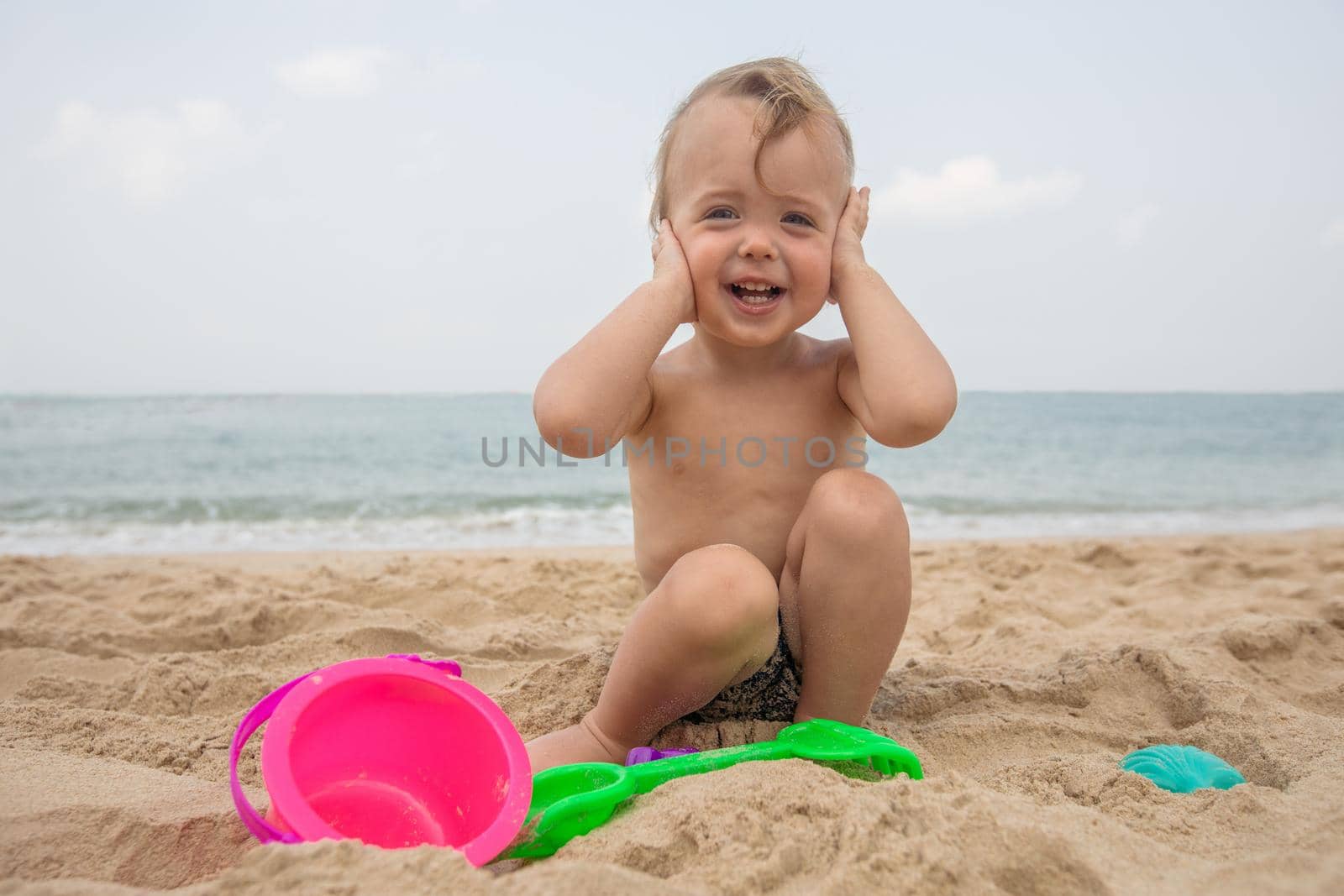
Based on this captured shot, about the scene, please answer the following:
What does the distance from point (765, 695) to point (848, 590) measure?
32 centimetres

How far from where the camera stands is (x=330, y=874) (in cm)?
90

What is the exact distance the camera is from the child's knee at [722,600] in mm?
1466

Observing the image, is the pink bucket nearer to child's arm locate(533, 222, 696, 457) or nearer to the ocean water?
child's arm locate(533, 222, 696, 457)

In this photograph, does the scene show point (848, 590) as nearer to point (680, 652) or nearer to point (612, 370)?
point (680, 652)

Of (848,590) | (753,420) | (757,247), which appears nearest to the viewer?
(848,590)

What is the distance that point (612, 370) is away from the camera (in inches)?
63.7

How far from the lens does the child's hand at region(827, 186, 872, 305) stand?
72.5 inches

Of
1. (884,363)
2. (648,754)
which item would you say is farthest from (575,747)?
(884,363)

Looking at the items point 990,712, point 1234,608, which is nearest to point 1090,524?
point 1234,608

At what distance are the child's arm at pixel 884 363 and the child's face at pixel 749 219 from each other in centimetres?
6

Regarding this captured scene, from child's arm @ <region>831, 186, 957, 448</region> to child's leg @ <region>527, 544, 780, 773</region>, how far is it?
1.28ft

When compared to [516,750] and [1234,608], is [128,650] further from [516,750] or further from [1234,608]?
[1234,608]

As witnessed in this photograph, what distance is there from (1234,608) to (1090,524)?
11.4ft

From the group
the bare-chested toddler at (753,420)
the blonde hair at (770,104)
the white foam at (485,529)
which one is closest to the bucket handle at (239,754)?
the bare-chested toddler at (753,420)
